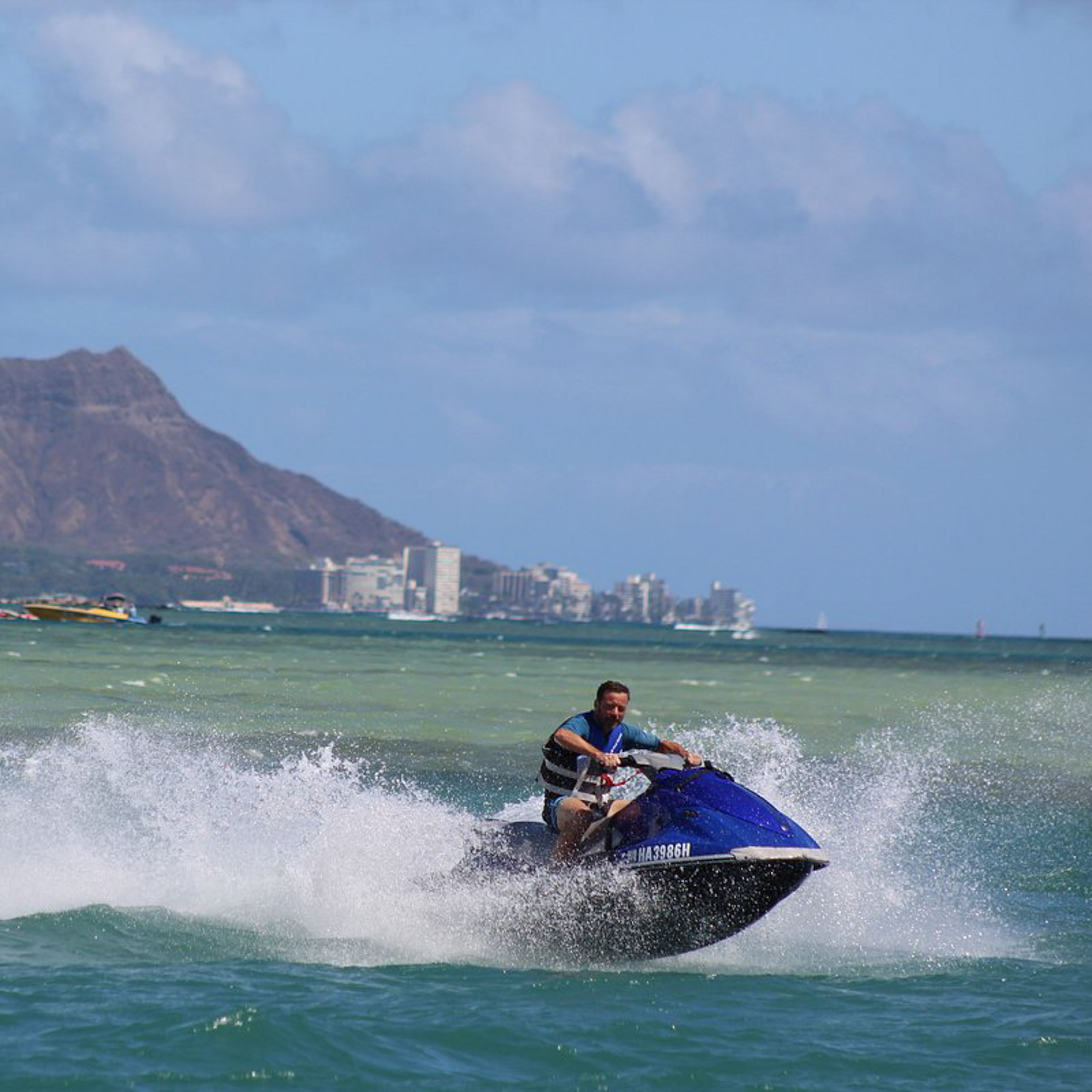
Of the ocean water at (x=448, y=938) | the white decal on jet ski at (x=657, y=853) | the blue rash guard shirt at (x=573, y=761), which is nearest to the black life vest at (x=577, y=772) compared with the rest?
the blue rash guard shirt at (x=573, y=761)

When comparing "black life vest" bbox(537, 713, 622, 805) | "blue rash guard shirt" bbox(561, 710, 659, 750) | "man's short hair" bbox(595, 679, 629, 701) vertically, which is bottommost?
"black life vest" bbox(537, 713, 622, 805)

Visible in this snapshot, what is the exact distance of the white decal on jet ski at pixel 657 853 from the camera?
1157 cm

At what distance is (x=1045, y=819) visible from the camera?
20.8m

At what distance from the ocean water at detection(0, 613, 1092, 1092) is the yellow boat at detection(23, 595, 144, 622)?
328 ft

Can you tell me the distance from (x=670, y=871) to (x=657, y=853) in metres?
0.14

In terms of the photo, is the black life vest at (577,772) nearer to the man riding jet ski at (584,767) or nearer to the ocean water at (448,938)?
the man riding jet ski at (584,767)

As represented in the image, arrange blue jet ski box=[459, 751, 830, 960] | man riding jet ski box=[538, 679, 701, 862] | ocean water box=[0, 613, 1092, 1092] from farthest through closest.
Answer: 1. man riding jet ski box=[538, 679, 701, 862]
2. blue jet ski box=[459, 751, 830, 960]
3. ocean water box=[0, 613, 1092, 1092]

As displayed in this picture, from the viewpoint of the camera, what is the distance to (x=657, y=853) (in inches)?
458

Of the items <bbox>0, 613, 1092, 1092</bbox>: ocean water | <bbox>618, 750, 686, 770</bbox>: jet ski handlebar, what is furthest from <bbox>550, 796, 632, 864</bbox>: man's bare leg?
<bbox>618, 750, 686, 770</bbox>: jet ski handlebar

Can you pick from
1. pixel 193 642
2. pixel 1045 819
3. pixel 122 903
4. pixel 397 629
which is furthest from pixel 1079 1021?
pixel 397 629

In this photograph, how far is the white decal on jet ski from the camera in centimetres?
1157

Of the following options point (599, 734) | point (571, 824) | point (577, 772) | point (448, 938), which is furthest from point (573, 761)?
point (448, 938)

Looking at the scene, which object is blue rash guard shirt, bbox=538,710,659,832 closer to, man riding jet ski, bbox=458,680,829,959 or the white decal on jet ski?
man riding jet ski, bbox=458,680,829,959

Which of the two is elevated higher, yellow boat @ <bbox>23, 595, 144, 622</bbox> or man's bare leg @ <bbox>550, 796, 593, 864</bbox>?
man's bare leg @ <bbox>550, 796, 593, 864</bbox>
